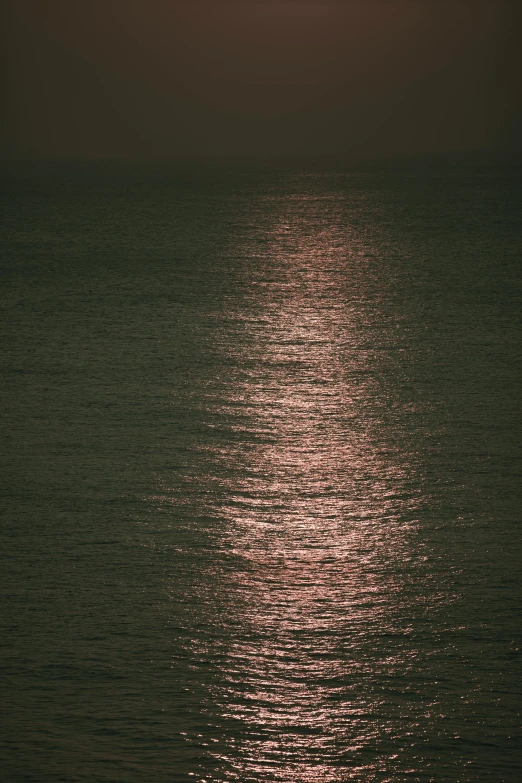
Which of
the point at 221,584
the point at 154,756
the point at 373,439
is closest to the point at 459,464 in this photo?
the point at 373,439

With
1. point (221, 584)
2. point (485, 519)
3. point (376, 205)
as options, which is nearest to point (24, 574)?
point (221, 584)

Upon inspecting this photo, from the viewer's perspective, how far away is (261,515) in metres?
2.29

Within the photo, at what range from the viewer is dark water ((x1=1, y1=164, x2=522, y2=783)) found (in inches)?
62.7

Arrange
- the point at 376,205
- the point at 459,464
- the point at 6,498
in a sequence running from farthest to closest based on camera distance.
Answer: the point at 376,205, the point at 459,464, the point at 6,498

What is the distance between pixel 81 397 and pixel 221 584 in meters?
1.18

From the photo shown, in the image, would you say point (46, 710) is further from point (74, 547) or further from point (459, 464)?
point (459, 464)

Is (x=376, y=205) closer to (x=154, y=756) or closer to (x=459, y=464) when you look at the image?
(x=459, y=464)

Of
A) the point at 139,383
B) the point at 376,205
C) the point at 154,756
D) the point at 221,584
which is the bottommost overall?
the point at 154,756

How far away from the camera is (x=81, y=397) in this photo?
121 inches

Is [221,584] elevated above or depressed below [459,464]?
below

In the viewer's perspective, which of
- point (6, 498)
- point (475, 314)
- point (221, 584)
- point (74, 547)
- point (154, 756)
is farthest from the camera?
point (475, 314)

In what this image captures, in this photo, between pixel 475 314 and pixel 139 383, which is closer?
pixel 139 383

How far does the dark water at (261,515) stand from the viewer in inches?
62.7

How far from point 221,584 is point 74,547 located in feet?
1.08
